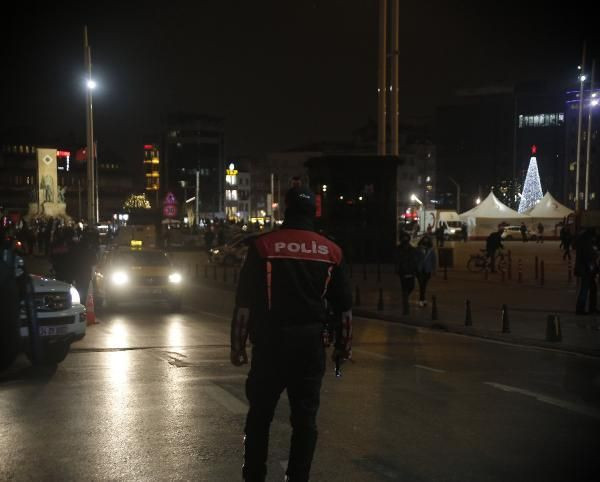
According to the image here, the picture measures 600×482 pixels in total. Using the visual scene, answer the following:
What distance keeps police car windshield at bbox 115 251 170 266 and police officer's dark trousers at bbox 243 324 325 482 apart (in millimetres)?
15079

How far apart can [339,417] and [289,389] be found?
3.06 metres

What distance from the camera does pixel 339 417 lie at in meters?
7.78

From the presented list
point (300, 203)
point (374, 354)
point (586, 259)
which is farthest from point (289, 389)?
point (586, 259)

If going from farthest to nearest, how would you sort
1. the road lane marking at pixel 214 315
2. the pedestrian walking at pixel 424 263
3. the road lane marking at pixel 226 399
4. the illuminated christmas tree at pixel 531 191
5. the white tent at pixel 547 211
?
the illuminated christmas tree at pixel 531 191
the white tent at pixel 547 211
the pedestrian walking at pixel 424 263
the road lane marking at pixel 214 315
the road lane marking at pixel 226 399

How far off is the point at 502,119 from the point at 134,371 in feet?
413

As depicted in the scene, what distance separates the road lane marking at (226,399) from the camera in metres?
8.09

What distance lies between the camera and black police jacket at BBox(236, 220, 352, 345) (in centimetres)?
483

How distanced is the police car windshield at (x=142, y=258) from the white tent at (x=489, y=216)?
5143 centimetres

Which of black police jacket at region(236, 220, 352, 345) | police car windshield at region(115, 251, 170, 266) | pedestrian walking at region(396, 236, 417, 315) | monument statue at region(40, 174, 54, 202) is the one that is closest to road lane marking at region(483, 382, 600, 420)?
black police jacket at region(236, 220, 352, 345)

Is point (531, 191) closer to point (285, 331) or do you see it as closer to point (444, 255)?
point (444, 255)

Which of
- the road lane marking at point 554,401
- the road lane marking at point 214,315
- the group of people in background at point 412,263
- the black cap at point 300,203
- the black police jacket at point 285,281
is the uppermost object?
the black cap at point 300,203

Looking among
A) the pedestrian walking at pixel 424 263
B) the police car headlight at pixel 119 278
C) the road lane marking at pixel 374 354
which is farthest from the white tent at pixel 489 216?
the road lane marking at pixel 374 354

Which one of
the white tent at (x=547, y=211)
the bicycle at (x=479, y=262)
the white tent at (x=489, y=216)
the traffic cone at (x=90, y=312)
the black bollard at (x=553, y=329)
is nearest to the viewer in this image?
the black bollard at (x=553, y=329)

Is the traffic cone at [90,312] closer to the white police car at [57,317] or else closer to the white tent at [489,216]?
the white police car at [57,317]
